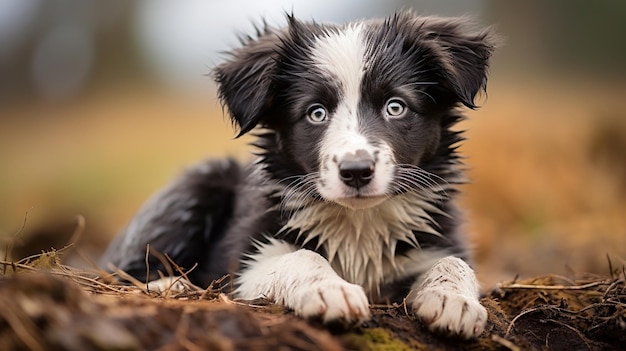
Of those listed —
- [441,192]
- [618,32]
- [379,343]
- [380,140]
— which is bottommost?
[379,343]

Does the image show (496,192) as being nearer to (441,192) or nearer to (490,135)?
(490,135)

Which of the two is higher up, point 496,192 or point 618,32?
point 618,32

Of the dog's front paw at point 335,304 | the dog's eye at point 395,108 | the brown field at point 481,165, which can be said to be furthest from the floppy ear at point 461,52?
the brown field at point 481,165

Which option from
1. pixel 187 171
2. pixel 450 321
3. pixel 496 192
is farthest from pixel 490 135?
pixel 450 321

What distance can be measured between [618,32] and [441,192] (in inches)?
372

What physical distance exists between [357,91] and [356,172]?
2.13ft

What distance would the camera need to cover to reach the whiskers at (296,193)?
4.42 meters

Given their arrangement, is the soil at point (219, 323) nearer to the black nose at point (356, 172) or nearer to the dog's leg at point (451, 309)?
the dog's leg at point (451, 309)

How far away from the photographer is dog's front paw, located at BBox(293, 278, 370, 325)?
10.3ft

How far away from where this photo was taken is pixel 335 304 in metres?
3.15

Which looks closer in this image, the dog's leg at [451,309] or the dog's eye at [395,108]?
the dog's leg at [451,309]

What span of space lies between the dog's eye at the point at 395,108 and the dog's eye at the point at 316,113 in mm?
386

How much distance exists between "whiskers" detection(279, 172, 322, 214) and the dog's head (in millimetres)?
40

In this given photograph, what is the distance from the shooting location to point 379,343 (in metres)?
3.15
